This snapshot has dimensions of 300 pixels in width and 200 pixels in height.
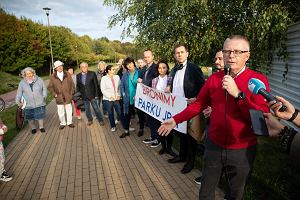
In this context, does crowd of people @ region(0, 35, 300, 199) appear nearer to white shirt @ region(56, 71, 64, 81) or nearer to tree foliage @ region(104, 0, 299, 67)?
tree foliage @ region(104, 0, 299, 67)

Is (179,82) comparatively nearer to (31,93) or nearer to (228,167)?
(228,167)

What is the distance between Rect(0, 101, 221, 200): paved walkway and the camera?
459 centimetres

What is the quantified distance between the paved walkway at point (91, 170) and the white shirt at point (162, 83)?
158 centimetres

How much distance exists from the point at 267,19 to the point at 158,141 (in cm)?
424

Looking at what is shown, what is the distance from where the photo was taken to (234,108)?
102 inches

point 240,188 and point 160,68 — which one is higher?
point 160,68

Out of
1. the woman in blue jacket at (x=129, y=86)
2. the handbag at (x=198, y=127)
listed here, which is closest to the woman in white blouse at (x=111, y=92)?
the woman in blue jacket at (x=129, y=86)

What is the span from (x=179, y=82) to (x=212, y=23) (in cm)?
422

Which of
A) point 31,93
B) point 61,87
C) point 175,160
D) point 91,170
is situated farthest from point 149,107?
point 31,93

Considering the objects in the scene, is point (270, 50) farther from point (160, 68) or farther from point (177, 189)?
point (177, 189)

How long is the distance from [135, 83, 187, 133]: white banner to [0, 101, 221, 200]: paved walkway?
0.99 meters

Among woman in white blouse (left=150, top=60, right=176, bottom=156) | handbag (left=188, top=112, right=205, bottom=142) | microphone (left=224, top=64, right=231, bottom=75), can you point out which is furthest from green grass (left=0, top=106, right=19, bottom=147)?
microphone (left=224, top=64, right=231, bottom=75)

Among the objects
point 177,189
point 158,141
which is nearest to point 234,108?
point 177,189

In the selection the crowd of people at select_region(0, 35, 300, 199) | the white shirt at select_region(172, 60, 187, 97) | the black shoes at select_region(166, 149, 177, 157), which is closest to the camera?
the crowd of people at select_region(0, 35, 300, 199)
